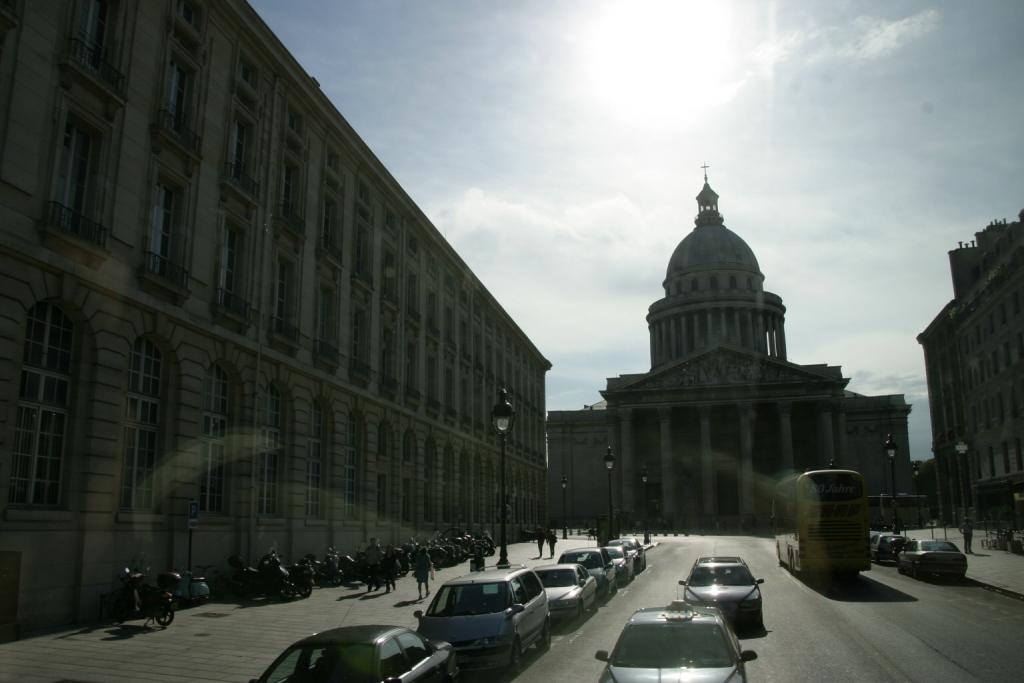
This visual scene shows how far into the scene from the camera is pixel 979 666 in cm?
1337

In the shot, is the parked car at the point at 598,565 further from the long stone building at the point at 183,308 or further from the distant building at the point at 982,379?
the distant building at the point at 982,379

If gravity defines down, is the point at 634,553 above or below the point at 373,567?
below

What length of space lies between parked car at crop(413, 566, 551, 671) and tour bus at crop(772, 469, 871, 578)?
15803 millimetres

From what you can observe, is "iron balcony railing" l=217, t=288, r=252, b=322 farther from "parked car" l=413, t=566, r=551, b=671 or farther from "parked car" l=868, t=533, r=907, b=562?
"parked car" l=868, t=533, r=907, b=562

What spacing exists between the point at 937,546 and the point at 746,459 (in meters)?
66.5

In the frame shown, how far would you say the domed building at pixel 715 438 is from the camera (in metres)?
96.8

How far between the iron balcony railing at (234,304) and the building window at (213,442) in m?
1.83

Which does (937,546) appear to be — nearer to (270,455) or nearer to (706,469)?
(270,455)

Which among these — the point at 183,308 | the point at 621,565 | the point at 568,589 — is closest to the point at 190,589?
the point at 183,308

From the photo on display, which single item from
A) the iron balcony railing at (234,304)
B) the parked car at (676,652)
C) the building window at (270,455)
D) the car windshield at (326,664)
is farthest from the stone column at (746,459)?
the car windshield at (326,664)

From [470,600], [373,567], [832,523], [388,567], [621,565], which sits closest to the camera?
[470,600]

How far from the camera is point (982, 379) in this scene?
64.2 m

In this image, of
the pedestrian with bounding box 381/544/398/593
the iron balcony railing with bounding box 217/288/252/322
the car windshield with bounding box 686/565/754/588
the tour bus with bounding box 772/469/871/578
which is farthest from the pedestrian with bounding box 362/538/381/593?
the tour bus with bounding box 772/469/871/578

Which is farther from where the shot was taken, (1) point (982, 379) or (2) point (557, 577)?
(1) point (982, 379)
